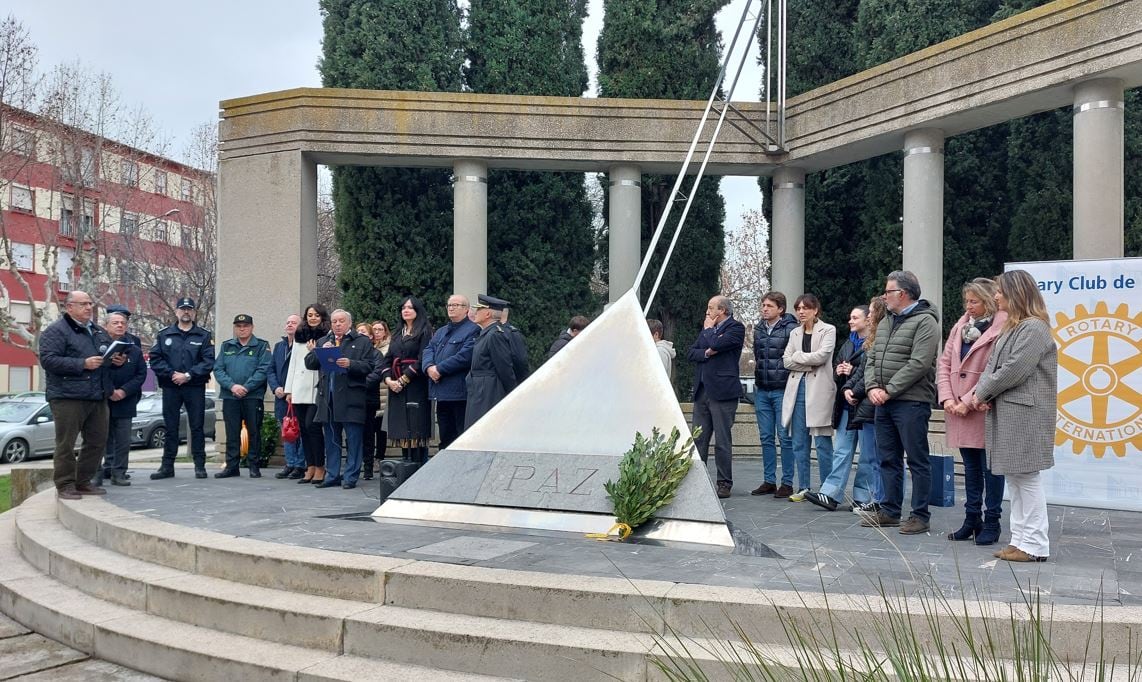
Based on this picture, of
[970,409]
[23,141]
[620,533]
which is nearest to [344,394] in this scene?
[620,533]

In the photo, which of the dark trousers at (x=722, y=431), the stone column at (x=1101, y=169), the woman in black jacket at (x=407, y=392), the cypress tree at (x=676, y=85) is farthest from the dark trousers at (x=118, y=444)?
the stone column at (x=1101, y=169)

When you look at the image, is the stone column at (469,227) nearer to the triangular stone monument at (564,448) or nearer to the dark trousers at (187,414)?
the dark trousers at (187,414)

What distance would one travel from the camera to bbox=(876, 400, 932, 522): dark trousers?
19.9 feet

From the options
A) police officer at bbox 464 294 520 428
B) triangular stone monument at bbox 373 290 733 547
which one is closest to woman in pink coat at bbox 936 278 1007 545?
triangular stone monument at bbox 373 290 733 547

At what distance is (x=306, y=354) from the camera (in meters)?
8.81

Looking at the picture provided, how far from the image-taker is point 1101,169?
8945 millimetres

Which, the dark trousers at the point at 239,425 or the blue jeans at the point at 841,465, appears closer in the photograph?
the blue jeans at the point at 841,465

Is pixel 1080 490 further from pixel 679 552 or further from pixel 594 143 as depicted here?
pixel 594 143

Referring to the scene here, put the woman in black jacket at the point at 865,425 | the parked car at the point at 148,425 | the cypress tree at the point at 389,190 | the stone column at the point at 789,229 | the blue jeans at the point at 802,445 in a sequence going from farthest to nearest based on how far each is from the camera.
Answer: the parked car at the point at 148,425 < the cypress tree at the point at 389,190 < the stone column at the point at 789,229 < the blue jeans at the point at 802,445 < the woman in black jacket at the point at 865,425

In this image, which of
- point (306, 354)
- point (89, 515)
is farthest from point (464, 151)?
point (89, 515)

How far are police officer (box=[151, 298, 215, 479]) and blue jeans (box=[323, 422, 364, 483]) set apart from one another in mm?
1320

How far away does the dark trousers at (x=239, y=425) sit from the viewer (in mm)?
9078

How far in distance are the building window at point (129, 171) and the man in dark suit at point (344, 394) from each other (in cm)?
1620

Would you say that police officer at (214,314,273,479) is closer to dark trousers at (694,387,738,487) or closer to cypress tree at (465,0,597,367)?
dark trousers at (694,387,738,487)
